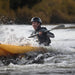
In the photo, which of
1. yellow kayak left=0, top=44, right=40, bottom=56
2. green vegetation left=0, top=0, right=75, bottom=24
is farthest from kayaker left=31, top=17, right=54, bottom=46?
green vegetation left=0, top=0, right=75, bottom=24

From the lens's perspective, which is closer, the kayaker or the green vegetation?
the kayaker

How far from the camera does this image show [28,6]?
84.1 ft

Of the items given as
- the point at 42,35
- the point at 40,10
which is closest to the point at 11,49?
the point at 42,35

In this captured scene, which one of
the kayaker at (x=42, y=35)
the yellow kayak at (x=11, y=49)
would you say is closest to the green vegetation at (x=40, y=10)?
the kayaker at (x=42, y=35)

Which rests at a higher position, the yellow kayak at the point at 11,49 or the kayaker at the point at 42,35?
the kayaker at the point at 42,35

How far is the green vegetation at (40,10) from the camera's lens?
74.8ft

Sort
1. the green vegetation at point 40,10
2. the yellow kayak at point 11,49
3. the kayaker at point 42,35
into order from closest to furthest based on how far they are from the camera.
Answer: the yellow kayak at point 11,49, the kayaker at point 42,35, the green vegetation at point 40,10

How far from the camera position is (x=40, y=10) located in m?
25.7

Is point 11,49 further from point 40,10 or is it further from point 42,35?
point 40,10

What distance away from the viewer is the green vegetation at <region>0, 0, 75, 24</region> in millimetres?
22797

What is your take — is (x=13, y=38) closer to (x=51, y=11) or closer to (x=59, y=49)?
(x=59, y=49)

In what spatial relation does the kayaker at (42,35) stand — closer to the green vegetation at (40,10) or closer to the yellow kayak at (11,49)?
the yellow kayak at (11,49)

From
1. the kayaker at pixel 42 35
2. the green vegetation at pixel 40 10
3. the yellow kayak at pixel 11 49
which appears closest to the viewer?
the yellow kayak at pixel 11 49

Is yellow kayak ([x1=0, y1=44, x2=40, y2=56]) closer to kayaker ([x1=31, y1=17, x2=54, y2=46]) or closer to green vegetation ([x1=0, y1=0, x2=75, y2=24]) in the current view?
kayaker ([x1=31, y1=17, x2=54, y2=46])
